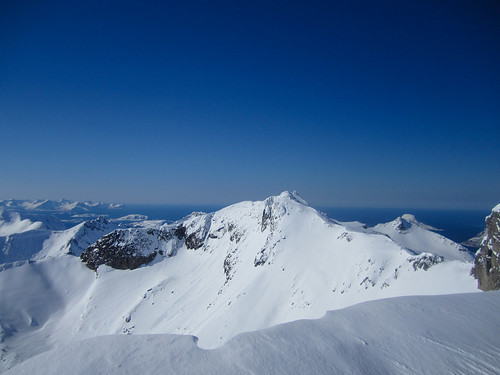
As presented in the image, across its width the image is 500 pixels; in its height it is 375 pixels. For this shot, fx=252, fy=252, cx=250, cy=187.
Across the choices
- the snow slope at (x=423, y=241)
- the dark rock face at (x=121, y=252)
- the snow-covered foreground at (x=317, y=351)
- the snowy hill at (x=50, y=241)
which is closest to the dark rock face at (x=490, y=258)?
the snow-covered foreground at (x=317, y=351)

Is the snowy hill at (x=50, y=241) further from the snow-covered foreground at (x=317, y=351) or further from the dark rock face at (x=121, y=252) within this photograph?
the snow-covered foreground at (x=317, y=351)

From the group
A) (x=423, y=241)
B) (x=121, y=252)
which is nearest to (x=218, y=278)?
(x=121, y=252)

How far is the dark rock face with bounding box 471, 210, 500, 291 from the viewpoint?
21.8m

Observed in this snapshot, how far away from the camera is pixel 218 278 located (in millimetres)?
64562

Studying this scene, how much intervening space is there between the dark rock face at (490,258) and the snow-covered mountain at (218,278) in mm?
2638

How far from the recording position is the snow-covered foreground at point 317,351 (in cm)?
468

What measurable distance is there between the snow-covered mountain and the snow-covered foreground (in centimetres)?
2661

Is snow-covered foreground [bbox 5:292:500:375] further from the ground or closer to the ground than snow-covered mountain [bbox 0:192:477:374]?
further from the ground

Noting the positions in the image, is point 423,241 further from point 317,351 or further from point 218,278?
point 317,351

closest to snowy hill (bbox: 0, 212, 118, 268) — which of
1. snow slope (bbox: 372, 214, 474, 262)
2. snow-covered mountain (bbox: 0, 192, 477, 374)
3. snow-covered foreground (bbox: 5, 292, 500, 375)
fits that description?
snow-covered mountain (bbox: 0, 192, 477, 374)

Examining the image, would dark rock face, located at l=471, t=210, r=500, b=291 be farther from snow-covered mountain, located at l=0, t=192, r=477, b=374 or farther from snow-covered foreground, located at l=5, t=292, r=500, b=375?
snow-covered foreground, located at l=5, t=292, r=500, b=375

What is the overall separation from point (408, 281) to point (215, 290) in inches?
1644

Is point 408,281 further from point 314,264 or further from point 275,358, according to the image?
point 275,358

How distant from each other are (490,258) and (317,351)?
88.9ft
